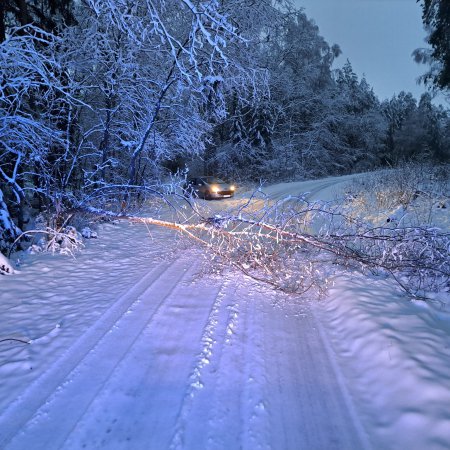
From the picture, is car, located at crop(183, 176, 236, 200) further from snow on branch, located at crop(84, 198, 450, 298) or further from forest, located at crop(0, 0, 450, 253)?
snow on branch, located at crop(84, 198, 450, 298)

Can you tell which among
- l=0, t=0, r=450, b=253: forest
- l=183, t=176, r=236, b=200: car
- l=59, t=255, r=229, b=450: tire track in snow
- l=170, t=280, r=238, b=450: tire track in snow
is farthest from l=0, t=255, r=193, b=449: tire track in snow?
l=183, t=176, r=236, b=200: car

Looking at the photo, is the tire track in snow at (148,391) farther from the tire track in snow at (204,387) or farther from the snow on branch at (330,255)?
the snow on branch at (330,255)

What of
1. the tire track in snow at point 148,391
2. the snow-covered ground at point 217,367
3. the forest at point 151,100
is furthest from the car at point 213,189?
the tire track in snow at point 148,391

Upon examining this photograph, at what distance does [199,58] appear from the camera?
9703mm

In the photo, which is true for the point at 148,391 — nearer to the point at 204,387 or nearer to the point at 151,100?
the point at 204,387

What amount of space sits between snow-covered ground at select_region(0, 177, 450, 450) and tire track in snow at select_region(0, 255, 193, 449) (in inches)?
0.4

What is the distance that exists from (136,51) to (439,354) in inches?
383

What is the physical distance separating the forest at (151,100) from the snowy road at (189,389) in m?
3.68

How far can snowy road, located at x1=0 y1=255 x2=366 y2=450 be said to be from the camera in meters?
2.25

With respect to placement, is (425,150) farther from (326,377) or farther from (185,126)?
(326,377)

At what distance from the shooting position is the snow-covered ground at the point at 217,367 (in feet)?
7.52

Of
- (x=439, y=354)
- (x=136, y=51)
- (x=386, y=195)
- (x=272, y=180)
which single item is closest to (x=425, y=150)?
(x=272, y=180)

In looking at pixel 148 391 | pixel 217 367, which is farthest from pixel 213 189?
pixel 148 391

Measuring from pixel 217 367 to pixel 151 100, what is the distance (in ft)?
29.6
